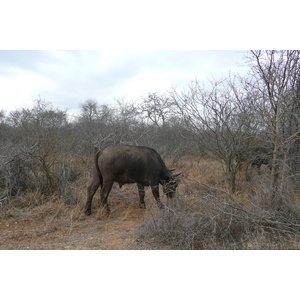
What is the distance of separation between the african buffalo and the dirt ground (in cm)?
66

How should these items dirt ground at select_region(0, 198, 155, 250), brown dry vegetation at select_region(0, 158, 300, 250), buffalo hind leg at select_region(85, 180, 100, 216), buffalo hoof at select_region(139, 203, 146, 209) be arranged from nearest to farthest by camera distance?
brown dry vegetation at select_region(0, 158, 300, 250), dirt ground at select_region(0, 198, 155, 250), buffalo hind leg at select_region(85, 180, 100, 216), buffalo hoof at select_region(139, 203, 146, 209)

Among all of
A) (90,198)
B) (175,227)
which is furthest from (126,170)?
(175,227)

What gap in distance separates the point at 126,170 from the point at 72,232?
7.60 feet

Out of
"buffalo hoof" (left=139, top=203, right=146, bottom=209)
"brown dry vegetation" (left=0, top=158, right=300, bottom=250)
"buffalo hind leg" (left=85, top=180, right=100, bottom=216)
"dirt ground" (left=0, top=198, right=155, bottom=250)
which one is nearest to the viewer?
"brown dry vegetation" (left=0, top=158, right=300, bottom=250)

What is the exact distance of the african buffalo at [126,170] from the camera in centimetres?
703

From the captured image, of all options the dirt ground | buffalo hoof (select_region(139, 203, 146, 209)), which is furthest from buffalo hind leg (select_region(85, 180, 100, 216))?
buffalo hoof (select_region(139, 203, 146, 209))

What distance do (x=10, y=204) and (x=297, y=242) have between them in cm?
681

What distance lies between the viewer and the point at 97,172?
7.22m

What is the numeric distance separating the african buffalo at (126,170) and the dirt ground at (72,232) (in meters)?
0.66

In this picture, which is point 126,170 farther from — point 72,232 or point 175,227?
point 175,227

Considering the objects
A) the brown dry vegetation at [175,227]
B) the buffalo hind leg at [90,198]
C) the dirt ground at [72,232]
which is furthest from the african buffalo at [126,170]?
the brown dry vegetation at [175,227]

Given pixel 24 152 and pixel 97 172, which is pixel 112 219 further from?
pixel 24 152

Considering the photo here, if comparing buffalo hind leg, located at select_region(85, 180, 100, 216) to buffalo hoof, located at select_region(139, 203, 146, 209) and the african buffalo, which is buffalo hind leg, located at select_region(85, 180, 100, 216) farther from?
buffalo hoof, located at select_region(139, 203, 146, 209)

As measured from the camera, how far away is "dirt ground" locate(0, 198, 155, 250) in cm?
476
